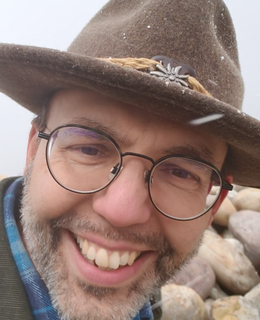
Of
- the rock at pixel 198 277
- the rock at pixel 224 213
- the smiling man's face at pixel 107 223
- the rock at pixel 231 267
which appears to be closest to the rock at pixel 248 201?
the rock at pixel 224 213

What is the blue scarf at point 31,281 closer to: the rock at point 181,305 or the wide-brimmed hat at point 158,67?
the wide-brimmed hat at point 158,67

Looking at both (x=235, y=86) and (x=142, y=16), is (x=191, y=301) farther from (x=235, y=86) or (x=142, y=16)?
(x=142, y=16)

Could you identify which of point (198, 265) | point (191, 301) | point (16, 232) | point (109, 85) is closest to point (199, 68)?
point (109, 85)

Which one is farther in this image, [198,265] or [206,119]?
[198,265]

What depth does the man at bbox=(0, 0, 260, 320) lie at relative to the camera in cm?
75

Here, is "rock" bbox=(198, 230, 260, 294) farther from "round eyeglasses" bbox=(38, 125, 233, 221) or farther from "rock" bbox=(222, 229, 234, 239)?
"round eyeglasses" bbox=(38, 125, 233, 221)

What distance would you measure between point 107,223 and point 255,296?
2.25 metres

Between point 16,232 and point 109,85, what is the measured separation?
0.61 meters

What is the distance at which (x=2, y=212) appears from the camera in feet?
3.32

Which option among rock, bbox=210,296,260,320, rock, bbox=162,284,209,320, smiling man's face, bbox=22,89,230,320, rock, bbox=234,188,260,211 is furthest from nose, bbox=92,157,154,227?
rock, bbox=234,188,260,211

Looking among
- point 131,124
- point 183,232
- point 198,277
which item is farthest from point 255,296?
point 131,124

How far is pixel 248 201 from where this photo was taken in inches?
140

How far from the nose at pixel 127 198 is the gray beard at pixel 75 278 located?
0.05 m

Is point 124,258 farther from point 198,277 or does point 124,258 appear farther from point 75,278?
point 198,277
